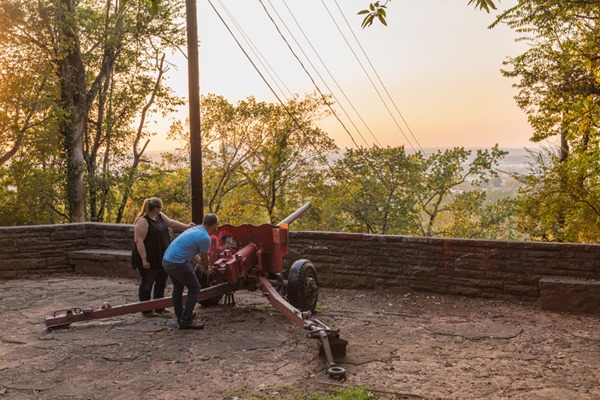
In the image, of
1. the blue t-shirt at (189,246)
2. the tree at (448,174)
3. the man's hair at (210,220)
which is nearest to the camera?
the blue t-shirt at (189,246)

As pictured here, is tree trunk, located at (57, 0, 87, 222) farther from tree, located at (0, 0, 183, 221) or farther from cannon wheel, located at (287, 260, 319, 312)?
cannon wheel, located at (287, 260, 319, 312)

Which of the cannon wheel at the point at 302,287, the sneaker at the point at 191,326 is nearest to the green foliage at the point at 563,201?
the cannon wheel at the point at 302,287

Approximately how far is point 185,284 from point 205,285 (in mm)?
1088

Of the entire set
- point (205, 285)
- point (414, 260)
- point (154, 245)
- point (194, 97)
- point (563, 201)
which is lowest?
point (205, 285)

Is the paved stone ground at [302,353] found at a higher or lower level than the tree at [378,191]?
lower

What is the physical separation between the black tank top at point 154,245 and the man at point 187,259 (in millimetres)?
755

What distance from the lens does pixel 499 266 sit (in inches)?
342

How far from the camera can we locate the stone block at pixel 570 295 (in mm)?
7836

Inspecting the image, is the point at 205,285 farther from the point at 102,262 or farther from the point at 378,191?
the point at 378,191

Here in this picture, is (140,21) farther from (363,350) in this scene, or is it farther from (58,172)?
(363,350)

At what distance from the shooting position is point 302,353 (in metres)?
6.20

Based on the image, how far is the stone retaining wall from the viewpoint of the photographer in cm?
838

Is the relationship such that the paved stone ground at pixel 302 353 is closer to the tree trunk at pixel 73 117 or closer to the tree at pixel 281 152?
the tree trunk at pixel 73 117

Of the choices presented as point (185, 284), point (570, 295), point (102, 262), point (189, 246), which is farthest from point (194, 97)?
point (570, 295)
